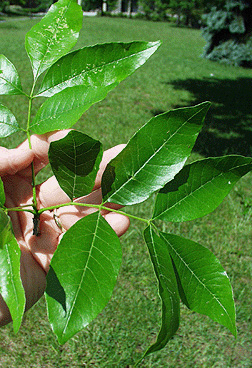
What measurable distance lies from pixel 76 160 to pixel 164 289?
333 millimetres

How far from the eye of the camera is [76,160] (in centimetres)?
80

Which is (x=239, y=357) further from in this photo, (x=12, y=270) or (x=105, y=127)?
(x=105, y=127)

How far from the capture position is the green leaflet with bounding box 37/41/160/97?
2.74 ft

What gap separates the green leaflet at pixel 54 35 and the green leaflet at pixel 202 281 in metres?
0.56

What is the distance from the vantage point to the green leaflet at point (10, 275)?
0.63 m

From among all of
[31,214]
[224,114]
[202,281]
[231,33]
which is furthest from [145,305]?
[231,33]

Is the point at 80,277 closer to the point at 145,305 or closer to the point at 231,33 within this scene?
the point at 145,305

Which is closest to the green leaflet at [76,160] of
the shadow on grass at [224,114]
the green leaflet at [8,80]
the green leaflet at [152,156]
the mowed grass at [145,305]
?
the green leaflet at [152,156]

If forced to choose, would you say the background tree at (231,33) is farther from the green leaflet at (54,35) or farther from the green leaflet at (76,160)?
the green leaflet at (76,160)

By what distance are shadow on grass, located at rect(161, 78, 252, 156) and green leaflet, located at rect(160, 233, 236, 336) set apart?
17.8 feet

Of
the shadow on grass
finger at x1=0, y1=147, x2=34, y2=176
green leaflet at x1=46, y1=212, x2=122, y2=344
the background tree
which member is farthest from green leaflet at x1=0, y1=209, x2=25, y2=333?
the background tree

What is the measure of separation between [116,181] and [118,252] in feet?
0.58

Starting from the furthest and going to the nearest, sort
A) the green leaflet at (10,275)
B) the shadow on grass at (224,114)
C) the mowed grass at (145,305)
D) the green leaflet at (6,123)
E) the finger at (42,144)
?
the shadow on grass at (224,114) < the mowed grass at (145,305) < the finger at (42,144) < the green leaflet at (6,123) < the green leaflet at (10,275)

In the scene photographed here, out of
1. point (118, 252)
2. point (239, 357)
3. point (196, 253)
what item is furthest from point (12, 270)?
point (239, 357)
